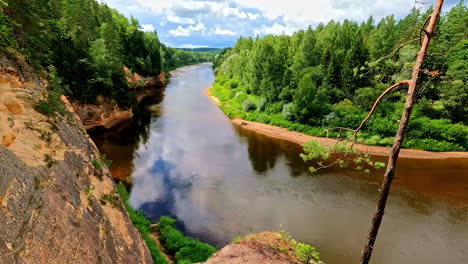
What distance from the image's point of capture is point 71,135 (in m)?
11.2

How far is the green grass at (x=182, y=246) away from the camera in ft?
44.4

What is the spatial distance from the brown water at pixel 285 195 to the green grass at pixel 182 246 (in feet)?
4.99

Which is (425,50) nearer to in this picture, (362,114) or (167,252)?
(167,252)

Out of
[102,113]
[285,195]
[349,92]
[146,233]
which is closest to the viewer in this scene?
[146,233]

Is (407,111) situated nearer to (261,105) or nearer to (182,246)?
(182,246)

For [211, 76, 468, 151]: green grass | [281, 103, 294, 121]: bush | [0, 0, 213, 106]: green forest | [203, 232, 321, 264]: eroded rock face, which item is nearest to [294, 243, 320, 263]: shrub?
[203, 232, 321, 264]: eroded rock face

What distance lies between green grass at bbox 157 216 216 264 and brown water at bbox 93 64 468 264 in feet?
4.99

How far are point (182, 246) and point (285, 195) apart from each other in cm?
1021

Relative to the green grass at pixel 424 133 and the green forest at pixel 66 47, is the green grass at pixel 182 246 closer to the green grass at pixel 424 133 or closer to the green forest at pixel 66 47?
the green forest at pixel 66 47

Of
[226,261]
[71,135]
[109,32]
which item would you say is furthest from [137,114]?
[226,261]

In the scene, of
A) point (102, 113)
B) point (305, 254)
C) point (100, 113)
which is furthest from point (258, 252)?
point (102, 113)

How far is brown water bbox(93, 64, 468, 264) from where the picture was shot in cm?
1666

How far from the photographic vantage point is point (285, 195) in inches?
848

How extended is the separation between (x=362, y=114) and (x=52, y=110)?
3473 cm
